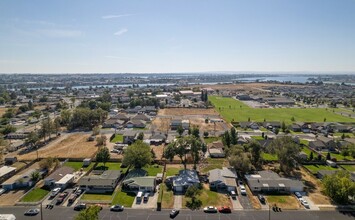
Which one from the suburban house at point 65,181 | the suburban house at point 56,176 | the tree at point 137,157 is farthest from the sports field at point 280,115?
the suburban house at point 65,181

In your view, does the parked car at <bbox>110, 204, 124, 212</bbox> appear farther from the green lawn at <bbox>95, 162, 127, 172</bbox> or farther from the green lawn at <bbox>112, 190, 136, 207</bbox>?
the green lawn at <bbox>95, 162, 127, 172</bbox>

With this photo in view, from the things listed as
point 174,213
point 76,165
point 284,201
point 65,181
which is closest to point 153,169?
point 65,181

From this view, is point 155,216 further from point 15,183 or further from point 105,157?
point 15,183

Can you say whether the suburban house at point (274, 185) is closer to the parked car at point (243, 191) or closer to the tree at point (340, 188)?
the parked car at point (243, 191)

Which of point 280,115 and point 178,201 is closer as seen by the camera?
point 178,201

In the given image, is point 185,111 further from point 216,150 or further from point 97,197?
point 97,197

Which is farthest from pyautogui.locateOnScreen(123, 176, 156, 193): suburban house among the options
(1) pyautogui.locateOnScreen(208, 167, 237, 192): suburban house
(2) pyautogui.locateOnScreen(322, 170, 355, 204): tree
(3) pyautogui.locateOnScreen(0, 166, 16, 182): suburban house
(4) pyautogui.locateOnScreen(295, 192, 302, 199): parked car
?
(2) pyautogui.locateOnScreen(322, 170, 355, 204): tree

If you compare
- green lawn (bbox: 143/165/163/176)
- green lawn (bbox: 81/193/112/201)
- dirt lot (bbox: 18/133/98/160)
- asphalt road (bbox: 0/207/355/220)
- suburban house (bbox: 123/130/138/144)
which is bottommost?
asphalt road (bbox: 0/207/355/220)
